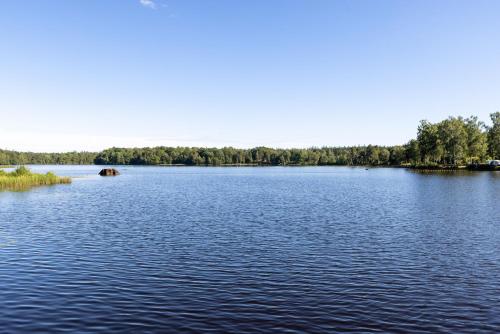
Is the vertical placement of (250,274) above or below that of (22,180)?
Answer: below

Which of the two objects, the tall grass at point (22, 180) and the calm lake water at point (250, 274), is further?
the tall grass at point (22, 180)

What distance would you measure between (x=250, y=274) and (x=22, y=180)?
89.4 m

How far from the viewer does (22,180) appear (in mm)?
95750

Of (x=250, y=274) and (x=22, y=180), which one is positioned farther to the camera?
(x=22, y=180)

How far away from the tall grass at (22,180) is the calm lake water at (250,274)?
5130cm

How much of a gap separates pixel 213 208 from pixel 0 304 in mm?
40205

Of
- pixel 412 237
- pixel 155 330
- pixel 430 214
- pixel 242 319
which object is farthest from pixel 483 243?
pixel 155 330

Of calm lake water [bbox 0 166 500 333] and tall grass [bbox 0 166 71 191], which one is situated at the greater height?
tall grass [bbox 0 166 71 191]

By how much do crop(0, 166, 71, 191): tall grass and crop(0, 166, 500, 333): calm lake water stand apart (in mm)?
51297

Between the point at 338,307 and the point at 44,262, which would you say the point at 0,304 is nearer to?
the point at 44,262

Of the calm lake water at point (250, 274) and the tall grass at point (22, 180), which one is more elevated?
the tall grass at point (22, 180)

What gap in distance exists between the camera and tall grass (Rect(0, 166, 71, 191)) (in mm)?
92312

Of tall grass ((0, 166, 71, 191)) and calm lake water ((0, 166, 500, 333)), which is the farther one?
tall grass ((0, 166, 71, 191))

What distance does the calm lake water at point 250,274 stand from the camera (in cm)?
1761
